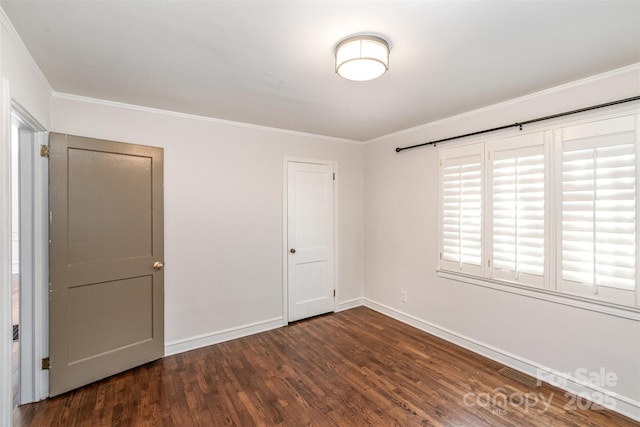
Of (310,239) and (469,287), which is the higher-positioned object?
(310,239)

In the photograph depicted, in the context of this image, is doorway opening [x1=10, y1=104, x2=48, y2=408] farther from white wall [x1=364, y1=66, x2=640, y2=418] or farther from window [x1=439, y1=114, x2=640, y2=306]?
window [x1=439, y1=114, x2=640, y2=306]

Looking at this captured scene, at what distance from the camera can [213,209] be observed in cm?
329

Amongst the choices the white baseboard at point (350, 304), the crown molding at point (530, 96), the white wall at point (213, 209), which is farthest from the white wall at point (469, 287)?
the white wall at point (213, 209)

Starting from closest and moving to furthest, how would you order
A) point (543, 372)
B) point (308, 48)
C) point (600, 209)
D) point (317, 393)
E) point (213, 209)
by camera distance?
point (308, 48), point (600, 209), point (317, 393), point (543, 372), point (213, 209)

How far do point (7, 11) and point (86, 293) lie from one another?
2.00 metres

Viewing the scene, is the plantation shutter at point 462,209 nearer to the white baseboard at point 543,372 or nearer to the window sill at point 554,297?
the window sill at point 554,297

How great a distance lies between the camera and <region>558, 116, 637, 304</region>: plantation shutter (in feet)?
6.91

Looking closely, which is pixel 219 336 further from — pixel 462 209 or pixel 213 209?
pixel 462 209

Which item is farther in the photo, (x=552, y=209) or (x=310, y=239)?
(x=310, y=239)

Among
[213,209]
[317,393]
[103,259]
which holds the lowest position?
[317,393]

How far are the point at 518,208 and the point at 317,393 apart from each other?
2368 millimetres

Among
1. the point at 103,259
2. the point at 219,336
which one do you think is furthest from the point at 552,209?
the point at 103,259

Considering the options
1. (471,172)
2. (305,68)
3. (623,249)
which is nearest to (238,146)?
(305,68)

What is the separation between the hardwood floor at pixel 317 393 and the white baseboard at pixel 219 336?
0.29 feet
